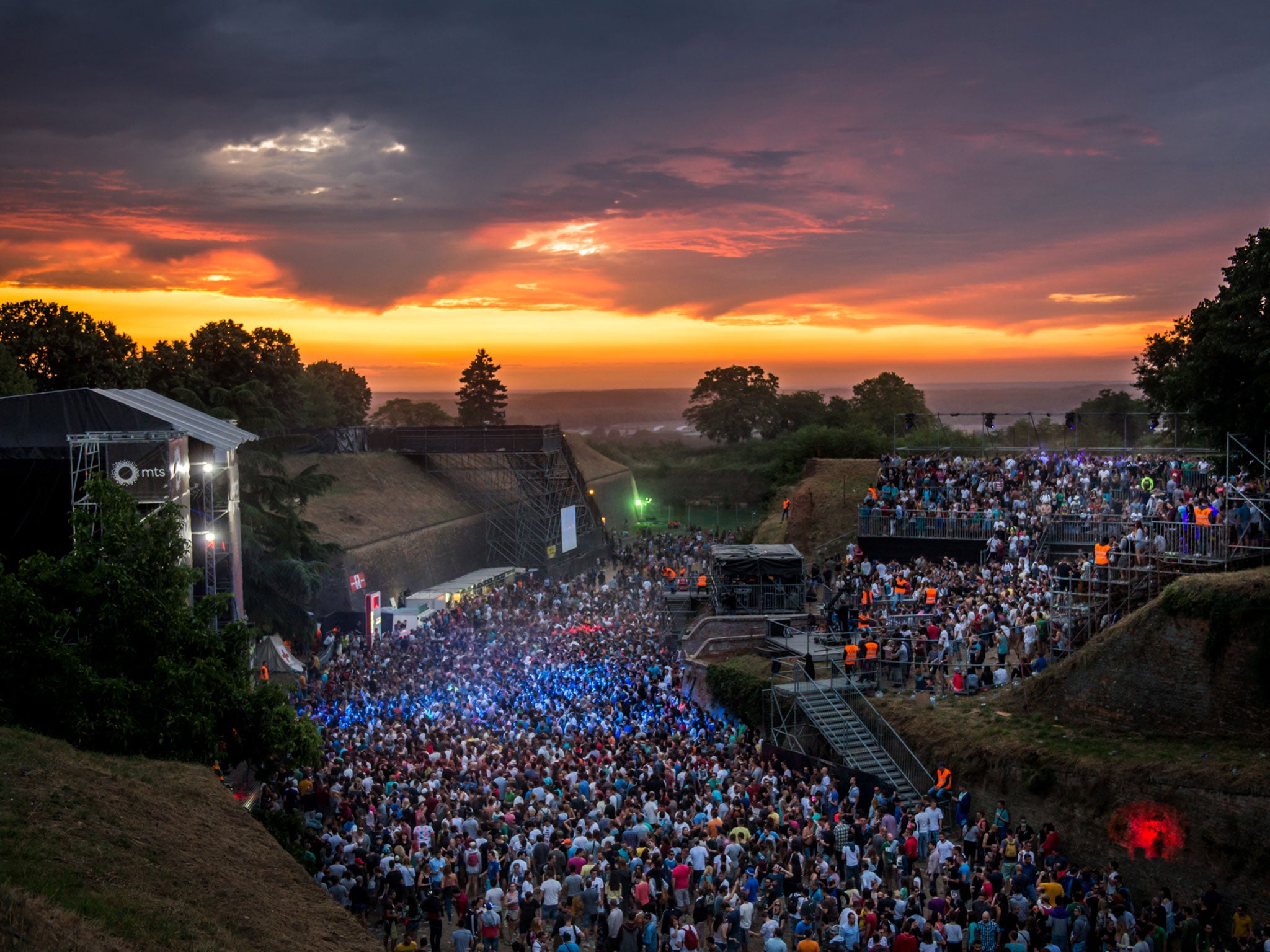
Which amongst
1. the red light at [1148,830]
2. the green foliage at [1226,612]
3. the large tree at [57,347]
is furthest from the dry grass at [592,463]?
the red light at [1148,830]

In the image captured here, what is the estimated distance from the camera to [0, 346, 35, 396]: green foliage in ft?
115

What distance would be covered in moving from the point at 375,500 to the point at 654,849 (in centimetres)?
3099

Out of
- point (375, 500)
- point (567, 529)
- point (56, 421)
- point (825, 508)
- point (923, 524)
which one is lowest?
point (567, 529)

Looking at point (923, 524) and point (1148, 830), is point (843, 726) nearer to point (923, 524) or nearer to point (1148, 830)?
point (1148, 830)

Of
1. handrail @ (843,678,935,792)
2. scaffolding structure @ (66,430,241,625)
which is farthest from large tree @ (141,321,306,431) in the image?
handrail @ (843,678,935,792)

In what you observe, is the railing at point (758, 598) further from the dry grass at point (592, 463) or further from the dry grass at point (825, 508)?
the dry grass at point (592, 463)

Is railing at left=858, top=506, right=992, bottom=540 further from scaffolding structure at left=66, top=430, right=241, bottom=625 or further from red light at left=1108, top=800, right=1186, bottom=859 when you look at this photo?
scaffolding structure at left=66, top=430, right=241, bottom=625

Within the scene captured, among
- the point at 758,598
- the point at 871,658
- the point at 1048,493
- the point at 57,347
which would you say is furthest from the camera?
the point at 57,347

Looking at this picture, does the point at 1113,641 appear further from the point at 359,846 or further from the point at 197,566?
the point at 197,566

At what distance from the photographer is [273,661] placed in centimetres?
2541

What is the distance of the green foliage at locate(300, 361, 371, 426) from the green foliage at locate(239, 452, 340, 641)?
36157 millimetres

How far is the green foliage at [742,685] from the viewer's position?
2241cm

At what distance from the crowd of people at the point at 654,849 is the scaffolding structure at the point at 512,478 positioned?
1038 inches

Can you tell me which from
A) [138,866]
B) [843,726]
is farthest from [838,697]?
[138,866]
